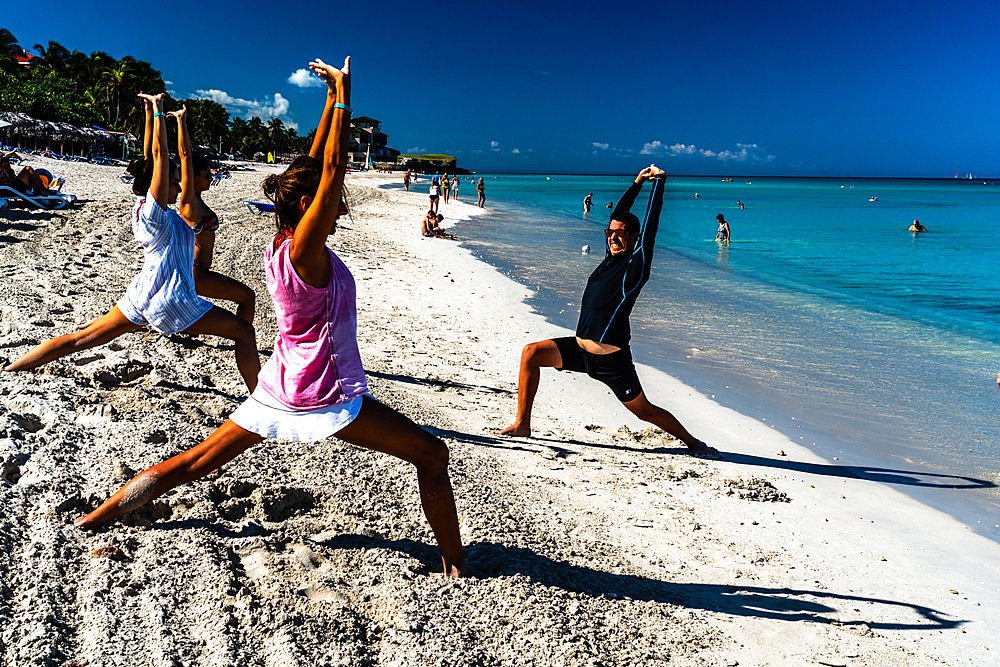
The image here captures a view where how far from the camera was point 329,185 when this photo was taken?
2.21 meters

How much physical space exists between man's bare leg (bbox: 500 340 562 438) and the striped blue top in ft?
7.49

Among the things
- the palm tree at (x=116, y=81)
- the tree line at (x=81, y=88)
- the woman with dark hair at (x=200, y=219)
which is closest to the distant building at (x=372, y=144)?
the tree line at (x=81, y=88)

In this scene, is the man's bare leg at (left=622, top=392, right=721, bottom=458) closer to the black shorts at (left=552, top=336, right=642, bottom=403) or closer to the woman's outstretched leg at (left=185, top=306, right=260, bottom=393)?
the black shorts at (left=552, top=336, right=642, bottom=403)

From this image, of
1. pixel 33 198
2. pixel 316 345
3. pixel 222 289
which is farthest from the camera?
pixel 33 198

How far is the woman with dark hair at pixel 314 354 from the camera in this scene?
2.27 m

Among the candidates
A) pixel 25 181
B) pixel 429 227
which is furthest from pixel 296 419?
pixel 429 227

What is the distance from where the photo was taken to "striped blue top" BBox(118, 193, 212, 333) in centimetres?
414

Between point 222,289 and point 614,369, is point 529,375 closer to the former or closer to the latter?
point 614,369

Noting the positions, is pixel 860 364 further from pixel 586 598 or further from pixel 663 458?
pixel 586 598

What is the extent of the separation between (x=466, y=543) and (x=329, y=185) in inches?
77.2

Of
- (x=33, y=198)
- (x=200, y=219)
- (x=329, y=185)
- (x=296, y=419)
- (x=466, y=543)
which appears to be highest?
(x=329, y=185)

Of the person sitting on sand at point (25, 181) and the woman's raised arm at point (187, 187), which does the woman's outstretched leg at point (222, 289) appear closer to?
the woman's raised arm at point (187, 187)

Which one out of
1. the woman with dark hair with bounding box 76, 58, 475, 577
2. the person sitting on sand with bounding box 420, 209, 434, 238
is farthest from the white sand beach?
the person sitting on sand with bounding box 420, 209, 434, 238

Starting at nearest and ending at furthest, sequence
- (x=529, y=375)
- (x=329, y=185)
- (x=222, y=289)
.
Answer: (x=329, y=185) < (x=529, y=375) < (x=222, y=289)
